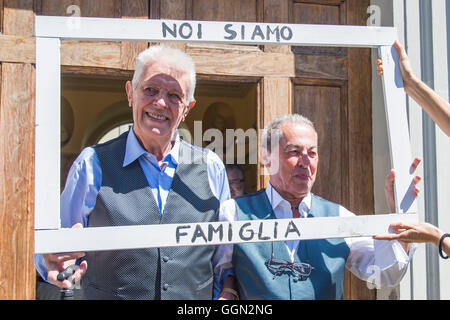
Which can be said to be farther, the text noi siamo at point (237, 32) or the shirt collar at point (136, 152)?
the shirt collar at point (136, 152)

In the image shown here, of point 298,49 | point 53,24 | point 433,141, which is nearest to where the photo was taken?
point 53,24

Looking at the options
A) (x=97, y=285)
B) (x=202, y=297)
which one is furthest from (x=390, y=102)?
(x=97, y=285)

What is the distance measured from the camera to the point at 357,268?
1704 millimetres

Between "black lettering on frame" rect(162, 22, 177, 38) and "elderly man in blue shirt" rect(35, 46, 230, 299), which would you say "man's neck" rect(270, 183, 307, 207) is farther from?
"black lettering on frame" rect(162, 22, 177, 38)

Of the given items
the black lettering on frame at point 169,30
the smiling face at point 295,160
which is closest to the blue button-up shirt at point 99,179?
the smiling face at point 295,160

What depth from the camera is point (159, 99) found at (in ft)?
4.98

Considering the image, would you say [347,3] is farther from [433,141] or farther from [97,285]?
[97,285]

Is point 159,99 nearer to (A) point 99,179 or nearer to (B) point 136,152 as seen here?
(B) point 136,152

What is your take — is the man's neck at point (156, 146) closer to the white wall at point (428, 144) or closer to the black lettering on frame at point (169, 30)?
the black lettering on frame at point (169, 30)

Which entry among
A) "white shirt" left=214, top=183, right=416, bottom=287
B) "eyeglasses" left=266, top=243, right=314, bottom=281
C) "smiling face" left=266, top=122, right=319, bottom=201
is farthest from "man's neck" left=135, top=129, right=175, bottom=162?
"eyeglasses" left=266, top=243, right=314, bottom=281

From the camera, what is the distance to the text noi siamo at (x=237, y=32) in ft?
4.83

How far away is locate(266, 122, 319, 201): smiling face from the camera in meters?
1.64
